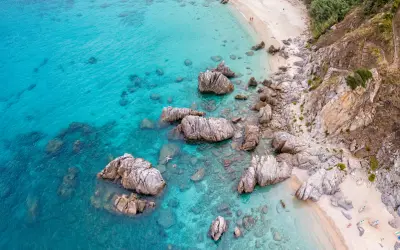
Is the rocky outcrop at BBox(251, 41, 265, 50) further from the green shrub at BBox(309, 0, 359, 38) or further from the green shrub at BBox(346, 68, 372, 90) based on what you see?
the green shrub at BBox(346, 68, 372, 90)

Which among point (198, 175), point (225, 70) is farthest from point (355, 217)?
point (225, 70)

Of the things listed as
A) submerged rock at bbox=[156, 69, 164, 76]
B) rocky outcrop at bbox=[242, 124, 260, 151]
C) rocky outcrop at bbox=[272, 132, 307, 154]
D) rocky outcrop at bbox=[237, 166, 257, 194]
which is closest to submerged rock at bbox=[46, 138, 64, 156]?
submerged rock at bbox=[156, 69, 164, 76]

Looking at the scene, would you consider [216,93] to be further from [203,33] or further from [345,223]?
[345,223]

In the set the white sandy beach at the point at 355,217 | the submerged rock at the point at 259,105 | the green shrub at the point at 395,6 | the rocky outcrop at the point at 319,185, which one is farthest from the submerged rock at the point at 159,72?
the green shrub at the point at 395,6

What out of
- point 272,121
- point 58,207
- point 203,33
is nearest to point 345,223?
point 272,121

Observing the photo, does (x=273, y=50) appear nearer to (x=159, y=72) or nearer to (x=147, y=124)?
(x=159, y=72)

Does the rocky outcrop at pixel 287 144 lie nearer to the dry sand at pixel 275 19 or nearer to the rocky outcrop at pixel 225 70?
the rocky outcrop at pixel 225 70
